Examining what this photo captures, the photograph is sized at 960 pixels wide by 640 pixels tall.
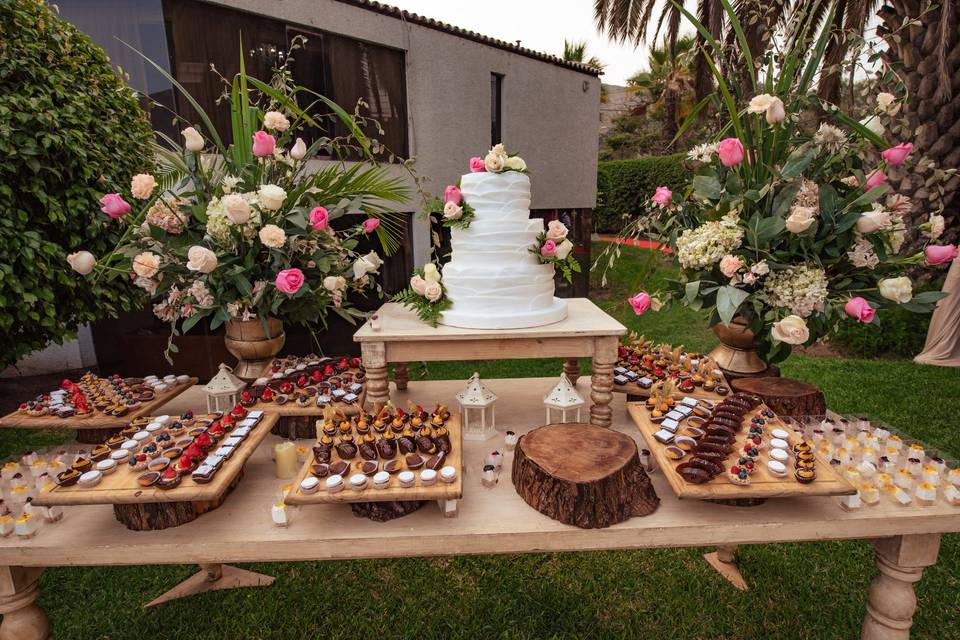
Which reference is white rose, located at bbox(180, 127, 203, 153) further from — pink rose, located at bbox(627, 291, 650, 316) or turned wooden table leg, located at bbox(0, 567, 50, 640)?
pink rose, located at bbox(627, 291, 650, 316)

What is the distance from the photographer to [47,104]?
7.08ft

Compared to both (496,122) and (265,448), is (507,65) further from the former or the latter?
(265,448)

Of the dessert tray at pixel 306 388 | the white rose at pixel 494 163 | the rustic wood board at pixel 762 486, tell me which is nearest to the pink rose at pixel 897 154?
the rustic wood board at pixel 762 486

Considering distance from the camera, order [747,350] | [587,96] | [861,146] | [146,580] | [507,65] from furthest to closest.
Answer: [587,96], [507,65], [146,580], [747,350], [861,146]

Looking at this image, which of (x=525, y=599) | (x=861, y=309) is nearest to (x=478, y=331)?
(x=861, y=309)

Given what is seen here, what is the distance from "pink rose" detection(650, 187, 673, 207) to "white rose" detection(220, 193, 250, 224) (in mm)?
1953

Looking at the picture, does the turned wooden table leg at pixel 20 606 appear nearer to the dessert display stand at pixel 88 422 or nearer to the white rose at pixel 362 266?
the dessert display stand at pixel 88 422

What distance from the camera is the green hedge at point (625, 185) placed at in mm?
15891

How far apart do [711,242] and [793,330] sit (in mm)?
486

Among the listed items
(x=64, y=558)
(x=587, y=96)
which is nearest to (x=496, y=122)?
(x=587, y=96)

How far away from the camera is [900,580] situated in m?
1.73

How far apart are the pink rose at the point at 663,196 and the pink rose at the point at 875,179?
81 centimetres

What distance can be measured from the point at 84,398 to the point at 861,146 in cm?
377

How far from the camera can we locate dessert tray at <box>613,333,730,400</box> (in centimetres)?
239
